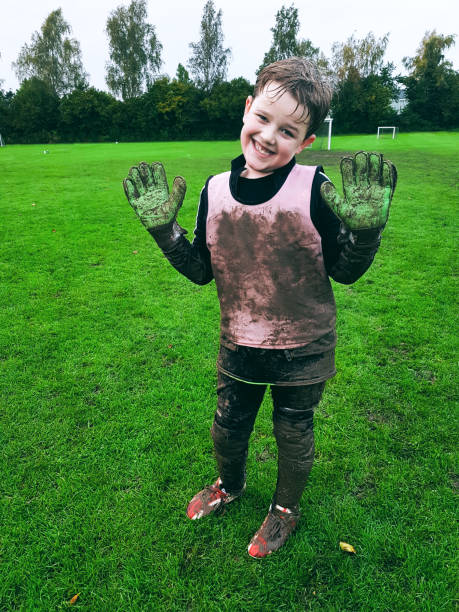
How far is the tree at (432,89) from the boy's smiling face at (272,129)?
4743cm

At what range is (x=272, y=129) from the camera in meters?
1.58

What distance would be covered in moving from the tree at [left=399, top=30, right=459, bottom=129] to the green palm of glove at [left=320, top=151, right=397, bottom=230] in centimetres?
A: 4763

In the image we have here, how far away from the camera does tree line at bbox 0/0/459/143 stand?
3991 centimetres

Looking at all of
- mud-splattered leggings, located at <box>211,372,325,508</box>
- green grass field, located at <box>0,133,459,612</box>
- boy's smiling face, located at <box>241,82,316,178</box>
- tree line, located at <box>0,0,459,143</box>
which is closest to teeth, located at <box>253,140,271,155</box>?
boy's smiling face, located at <box>241,82,316,178</box>

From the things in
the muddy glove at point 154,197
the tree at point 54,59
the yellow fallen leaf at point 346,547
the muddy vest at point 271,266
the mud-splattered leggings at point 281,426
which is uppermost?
the tree at point 54,59

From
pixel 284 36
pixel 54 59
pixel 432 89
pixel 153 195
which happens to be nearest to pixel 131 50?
pixel 54 59

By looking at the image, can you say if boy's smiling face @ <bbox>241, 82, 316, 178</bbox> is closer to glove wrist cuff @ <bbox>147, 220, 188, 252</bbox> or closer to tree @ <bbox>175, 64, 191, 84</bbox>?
glove wrist cuff @ <bbox>147, 220, 188, 252</bbox>

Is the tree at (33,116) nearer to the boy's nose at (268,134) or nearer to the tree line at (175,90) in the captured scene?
the tree line at (175,90)

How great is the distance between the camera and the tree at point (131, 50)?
149 feet

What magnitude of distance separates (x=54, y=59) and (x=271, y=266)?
Answer: 55.7 m

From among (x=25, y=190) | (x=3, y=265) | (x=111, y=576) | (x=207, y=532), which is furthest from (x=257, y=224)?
(x=25, y=190)

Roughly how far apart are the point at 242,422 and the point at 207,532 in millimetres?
718

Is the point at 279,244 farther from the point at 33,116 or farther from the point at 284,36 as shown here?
the point at 284,36

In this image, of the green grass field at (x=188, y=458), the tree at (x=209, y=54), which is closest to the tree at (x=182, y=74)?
the tree at (x=209, y=54)
